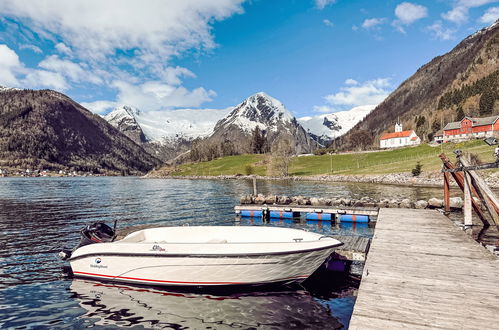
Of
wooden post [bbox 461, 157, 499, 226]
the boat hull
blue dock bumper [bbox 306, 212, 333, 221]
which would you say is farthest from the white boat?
blue dock bumper [bbox 306, 212, 333, 221]

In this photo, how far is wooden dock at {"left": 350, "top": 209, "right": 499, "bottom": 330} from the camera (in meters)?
6.65

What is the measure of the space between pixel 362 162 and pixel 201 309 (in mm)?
110159

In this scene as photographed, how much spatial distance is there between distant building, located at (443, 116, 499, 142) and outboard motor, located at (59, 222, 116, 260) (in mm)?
151070

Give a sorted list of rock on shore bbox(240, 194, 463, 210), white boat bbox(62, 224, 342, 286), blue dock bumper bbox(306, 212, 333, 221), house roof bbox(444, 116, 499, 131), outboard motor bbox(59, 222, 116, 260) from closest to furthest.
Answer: white boat bbox(62, 224, 342, 286)
outboard motor bbox(59, 222, 116, 260)
rock on shore bbox(240, 194, 463, 210)
blue dock bumper bbox(306, 212, 333, 221)
house roof bbox(444, 116, 499, 131)

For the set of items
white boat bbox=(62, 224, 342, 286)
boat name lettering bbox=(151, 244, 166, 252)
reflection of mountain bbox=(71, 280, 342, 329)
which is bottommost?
reflection of mountain bbox=(71, 280, 342, 329)

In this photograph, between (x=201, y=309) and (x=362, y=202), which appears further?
(x=362, y=202)

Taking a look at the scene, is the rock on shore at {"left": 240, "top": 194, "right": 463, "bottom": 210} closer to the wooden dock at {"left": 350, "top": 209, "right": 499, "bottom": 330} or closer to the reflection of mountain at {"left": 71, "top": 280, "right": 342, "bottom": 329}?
the wooden dock at {"left": 350, "top": 209, "right": 499, "bottom": 330}

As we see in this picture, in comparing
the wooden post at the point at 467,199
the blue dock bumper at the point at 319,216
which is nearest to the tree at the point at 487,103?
the blue dock bumper at the point at 319,216

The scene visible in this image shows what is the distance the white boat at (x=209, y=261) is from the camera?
12305 millimetres

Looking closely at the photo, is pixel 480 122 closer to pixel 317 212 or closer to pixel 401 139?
pixel 401 139

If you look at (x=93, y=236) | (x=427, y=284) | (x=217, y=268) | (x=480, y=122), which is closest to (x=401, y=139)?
(x=480, y=122)

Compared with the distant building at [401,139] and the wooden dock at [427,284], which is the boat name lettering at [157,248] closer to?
the wooden dock at [427,284]

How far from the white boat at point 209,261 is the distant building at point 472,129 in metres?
149

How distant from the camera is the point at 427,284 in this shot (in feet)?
28.5
